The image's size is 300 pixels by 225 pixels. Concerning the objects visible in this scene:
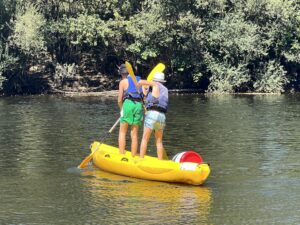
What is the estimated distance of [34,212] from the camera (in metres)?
12.8

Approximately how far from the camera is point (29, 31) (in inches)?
1670

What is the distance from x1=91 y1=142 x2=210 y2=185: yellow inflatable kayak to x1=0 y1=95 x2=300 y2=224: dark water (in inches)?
6.6

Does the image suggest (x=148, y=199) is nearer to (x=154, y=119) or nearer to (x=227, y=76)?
(x=154, y=119)

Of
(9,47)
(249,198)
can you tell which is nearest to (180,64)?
(9,47)

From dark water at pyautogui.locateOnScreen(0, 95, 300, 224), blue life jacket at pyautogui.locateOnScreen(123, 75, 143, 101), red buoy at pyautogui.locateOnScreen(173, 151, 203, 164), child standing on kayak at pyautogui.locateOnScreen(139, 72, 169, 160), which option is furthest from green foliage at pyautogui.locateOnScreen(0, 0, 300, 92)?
red buoy at pyautogui.locateOnScreen(173, 151, 203, 164)

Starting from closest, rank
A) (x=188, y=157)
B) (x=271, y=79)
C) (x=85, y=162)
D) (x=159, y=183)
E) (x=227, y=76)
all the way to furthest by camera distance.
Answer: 1. (x=188, y=157)
2. (x=159, y=183)
3. (x=85, y=162)
4. (x=227, y=76)
5. (x=271, y=79)

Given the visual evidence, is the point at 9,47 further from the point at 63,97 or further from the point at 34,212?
the point at 34,212

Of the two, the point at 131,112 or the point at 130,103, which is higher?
the point at 130,103

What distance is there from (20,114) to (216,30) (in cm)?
1816

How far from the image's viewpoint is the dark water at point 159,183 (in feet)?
41.2

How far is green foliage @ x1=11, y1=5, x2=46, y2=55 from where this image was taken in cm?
4241

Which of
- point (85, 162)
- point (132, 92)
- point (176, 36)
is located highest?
point (176, 36)

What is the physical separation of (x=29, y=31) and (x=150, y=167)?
93.6 feet

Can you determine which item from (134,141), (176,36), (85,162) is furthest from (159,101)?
(176,36)
